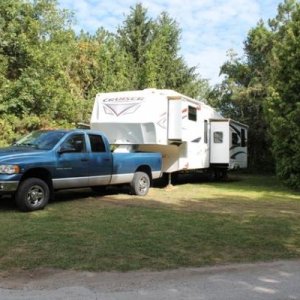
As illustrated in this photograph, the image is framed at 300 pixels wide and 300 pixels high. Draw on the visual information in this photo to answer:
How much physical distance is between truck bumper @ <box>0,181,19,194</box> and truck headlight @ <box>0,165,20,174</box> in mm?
211

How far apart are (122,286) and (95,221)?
4.01 metres

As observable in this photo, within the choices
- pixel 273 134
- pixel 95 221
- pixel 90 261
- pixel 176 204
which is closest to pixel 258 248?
pixel 90 261

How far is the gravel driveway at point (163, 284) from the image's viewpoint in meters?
5.84

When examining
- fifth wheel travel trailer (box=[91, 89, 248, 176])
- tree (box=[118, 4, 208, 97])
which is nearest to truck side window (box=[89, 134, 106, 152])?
fifth wheel travel trailer (box=[91, 89, 248, 176])

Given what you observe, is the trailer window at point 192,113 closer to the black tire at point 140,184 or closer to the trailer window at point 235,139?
the black tire at point 140,184

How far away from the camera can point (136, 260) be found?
736 cm

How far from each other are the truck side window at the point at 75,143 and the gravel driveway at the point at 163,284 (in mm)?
5927

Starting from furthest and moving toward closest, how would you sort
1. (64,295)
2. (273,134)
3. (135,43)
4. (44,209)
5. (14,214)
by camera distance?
(135,43) → (273,134) → (44,209) → (14,214) → (64,295)

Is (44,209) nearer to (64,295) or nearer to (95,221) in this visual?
(95,221)

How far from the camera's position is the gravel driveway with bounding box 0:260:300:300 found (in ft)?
19.2

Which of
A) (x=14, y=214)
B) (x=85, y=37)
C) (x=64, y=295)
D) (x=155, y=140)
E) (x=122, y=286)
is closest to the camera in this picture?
(x=64, y=295)

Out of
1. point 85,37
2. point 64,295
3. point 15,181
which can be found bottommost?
point 64,295

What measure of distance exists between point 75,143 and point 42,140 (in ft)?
2.62

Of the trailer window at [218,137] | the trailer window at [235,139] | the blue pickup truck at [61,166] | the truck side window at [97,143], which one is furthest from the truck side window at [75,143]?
the trailer window at [235,139]
